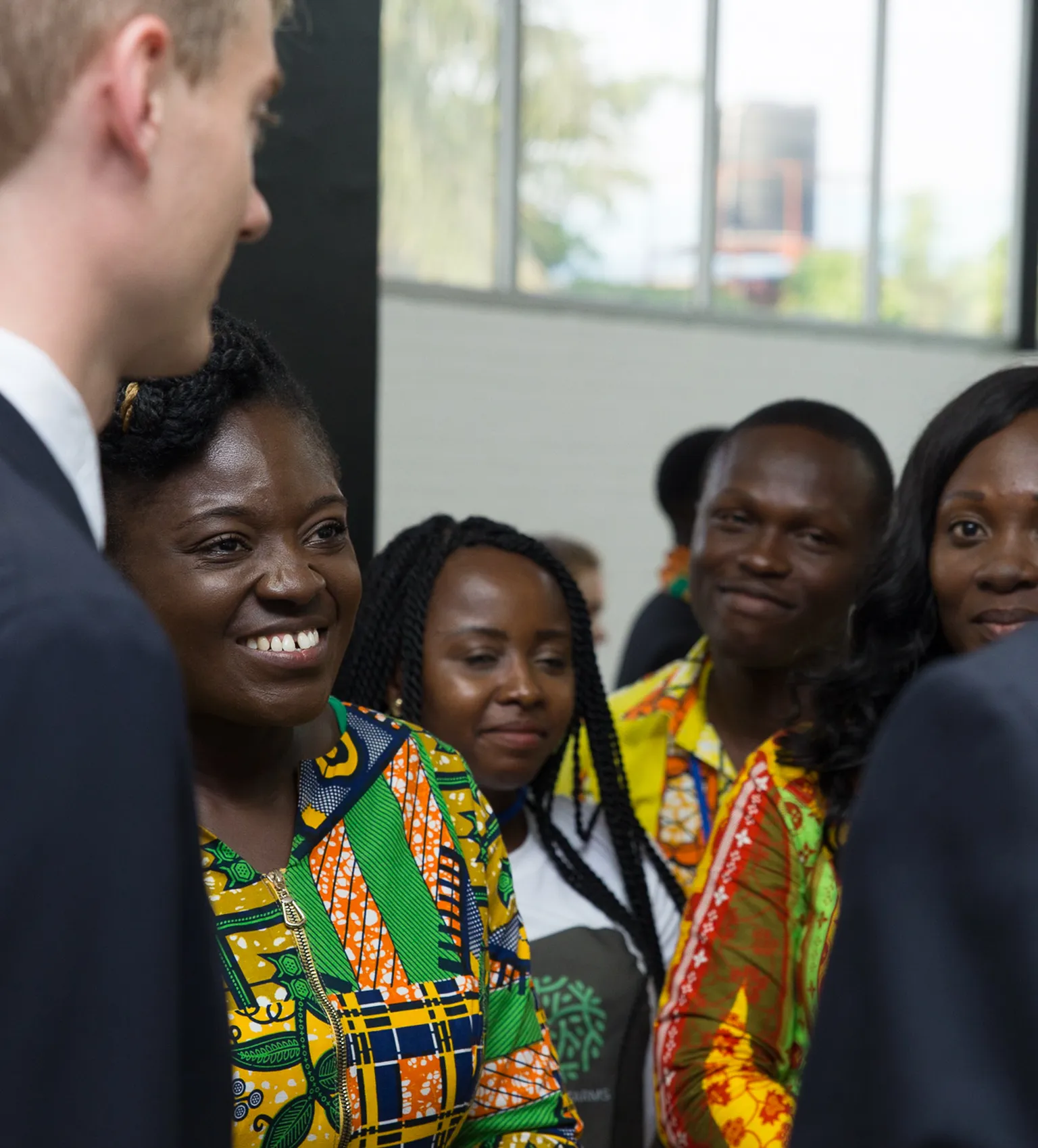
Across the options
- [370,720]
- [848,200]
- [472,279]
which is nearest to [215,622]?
[370,720]

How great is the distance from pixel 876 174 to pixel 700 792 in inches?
263

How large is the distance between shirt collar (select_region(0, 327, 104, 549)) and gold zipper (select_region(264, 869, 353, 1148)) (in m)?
0.71

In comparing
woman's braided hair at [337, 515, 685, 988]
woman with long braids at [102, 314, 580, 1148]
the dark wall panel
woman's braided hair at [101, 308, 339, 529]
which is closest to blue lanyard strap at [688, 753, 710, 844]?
woman's braided hair at [337, 515, 685, 988]

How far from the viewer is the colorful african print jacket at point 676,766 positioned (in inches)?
96.1

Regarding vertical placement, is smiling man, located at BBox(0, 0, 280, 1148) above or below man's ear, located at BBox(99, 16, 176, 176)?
below

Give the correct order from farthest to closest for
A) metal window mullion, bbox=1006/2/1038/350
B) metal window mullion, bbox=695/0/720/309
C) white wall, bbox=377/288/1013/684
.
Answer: metal window mullion, bbox=1006/2/1038/350 < metal window mullion, bbox=695/0/720/309 < white wall, bbox=377/288/1013/684

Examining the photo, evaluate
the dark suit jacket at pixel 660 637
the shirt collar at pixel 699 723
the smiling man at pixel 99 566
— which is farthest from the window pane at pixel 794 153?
the smiling man at pixel 99 566

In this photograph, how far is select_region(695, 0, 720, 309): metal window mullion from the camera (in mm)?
7824

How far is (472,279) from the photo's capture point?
7395 mm

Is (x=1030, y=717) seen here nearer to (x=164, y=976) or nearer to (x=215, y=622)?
(x=164, y=976)

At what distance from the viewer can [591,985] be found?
211 cm

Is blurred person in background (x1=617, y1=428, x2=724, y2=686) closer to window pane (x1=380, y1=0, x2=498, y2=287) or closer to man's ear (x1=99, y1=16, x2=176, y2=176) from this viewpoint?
man's ear (x1=99, y1=16, x2=176, y2=176)

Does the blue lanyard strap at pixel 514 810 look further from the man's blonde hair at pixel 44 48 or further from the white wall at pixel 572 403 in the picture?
the white wall at pixel 572 403

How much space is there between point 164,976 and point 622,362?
7.12m
